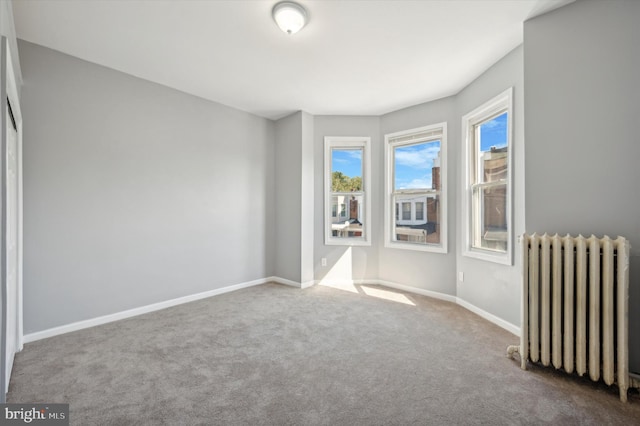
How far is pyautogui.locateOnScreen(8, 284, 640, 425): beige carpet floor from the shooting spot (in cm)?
168

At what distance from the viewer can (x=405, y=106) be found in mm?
4203

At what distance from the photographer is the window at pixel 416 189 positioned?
13.0 ft

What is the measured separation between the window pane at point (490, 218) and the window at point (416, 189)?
46 cm

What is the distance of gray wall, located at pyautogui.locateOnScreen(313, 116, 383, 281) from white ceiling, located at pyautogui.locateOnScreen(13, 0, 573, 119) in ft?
2.96

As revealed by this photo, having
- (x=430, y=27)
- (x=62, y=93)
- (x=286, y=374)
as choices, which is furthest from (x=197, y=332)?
(x=430, y=27)

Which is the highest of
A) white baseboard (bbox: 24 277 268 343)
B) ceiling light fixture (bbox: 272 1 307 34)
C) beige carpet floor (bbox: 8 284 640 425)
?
ceiling light fixture (bbox: 272 1 307 34)

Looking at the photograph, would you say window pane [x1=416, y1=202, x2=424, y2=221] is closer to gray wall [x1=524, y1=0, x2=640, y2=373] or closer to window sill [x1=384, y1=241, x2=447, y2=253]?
window sill [x1=384, y1=241, x2=447, y2=253]

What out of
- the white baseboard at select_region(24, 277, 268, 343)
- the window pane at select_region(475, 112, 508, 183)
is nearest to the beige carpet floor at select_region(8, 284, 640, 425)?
the white baseboard at select_region(24, 277, 268, 343)

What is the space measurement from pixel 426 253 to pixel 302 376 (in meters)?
2.65

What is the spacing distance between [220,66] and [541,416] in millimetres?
3906

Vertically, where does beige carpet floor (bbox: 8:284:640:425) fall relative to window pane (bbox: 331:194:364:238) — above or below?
below

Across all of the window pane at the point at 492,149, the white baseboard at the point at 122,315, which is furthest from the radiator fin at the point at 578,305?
the white baseboard at the point at 122,315

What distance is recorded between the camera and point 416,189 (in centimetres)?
423

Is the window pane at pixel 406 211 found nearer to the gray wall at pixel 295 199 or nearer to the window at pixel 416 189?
the window at pixel 416 189
